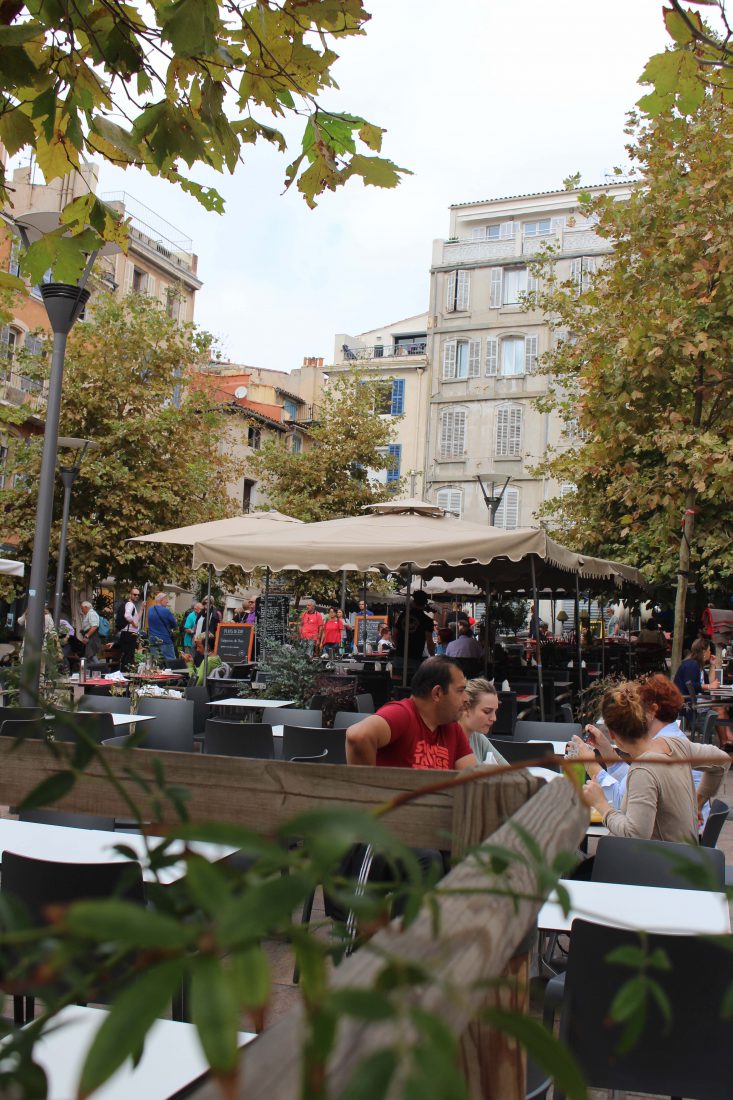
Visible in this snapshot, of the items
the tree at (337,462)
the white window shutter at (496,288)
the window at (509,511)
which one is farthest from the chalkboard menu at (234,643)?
the white window shutter at (496,288)

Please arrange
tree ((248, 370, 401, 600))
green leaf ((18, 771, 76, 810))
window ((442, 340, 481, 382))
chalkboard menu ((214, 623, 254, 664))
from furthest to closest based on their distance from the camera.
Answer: window ((442, 340, 481, 382))
tree ((248, 370, 401, 600))
chalkboard menu ((214, 623, 254, 664))
green leaf ((18, 771, 76, 810))

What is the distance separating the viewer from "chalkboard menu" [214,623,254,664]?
56.5ft

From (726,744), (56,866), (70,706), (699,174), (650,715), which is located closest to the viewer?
(70,706)

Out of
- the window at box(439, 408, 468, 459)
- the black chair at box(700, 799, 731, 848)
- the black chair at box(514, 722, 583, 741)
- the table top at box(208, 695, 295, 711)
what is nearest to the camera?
the black chair at box(700, 799, 731, 848)

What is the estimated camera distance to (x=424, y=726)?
4555 mm

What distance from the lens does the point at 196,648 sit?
55.3ft

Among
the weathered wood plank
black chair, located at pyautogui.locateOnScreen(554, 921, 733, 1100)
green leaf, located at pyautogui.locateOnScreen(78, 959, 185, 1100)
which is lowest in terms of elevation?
black chair, located at pyautogui.locateOnScreen(554, 921, 733, 1100)

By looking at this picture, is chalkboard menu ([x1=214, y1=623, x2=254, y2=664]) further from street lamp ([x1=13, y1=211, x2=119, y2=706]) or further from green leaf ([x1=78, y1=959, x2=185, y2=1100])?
green leaf ([x1=78, y1=959, x2=185, y2=1100])

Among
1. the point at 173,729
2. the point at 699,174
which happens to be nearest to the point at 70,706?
the point at 173,729

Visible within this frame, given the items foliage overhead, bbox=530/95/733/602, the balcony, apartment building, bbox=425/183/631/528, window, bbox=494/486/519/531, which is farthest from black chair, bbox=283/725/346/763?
the balcony

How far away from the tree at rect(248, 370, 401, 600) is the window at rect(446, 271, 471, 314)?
14.2 meters

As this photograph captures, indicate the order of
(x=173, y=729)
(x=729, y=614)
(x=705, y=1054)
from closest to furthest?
(x=705, y=1054), (x=173, y=729), (x=729, y=614)

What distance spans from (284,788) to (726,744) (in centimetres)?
1164

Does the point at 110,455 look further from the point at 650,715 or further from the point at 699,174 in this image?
the point at 650,715
